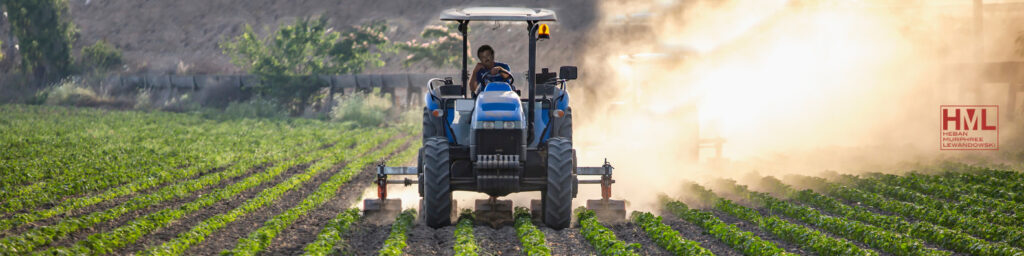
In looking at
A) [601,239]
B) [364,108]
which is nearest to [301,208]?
[601,239]

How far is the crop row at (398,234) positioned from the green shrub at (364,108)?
3756 centimetres

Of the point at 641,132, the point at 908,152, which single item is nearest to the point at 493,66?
the point at 641,132

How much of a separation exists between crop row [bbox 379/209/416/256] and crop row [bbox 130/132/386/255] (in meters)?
2.61

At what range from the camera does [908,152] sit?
104ft

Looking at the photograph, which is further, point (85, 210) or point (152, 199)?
point (152, 199)

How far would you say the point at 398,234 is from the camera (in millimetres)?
13234

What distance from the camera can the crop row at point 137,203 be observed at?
1249 centimetres

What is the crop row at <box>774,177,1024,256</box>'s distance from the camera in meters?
12.4

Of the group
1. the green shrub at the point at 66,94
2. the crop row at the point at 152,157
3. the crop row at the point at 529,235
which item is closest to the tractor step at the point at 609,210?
the crop row at the point at 529,235

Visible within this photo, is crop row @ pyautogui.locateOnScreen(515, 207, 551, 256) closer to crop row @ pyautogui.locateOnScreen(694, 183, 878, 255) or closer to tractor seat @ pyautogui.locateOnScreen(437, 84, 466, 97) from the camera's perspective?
tractor seat @ pyautogui.locateOnScreen(437, 84, 466, 97)

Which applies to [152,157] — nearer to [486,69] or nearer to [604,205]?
[486,69]

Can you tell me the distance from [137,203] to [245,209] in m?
2.31

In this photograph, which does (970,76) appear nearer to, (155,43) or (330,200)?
(330,200)

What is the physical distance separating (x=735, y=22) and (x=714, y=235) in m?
17.5
